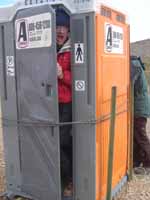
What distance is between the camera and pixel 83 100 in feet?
13.2

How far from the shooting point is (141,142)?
575 centimetres

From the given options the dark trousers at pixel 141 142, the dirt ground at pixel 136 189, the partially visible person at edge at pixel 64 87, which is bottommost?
the dirt ground at pixel 136 189

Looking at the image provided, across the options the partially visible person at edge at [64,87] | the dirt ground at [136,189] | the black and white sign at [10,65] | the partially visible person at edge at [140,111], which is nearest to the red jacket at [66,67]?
the partially visible person at edge at [64,87]

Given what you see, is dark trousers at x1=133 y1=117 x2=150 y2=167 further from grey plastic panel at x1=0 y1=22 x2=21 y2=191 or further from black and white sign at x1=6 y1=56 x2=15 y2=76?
black and white sign at x1=6 y1=56 x2=15 y2=76

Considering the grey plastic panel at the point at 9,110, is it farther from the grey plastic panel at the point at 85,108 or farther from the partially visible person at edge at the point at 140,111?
the partially visible person at edge at the point at 140,111

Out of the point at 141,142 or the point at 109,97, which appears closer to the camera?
the point at 109,97

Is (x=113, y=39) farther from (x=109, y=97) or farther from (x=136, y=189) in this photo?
(x=136, y=189)

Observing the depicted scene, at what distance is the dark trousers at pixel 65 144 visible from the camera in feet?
13.9

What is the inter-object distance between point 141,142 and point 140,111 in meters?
0.49

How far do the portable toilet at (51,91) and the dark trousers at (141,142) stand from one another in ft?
3.61

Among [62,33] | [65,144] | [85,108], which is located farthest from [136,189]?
[62,33]

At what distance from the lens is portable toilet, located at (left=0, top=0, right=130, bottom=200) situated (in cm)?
393

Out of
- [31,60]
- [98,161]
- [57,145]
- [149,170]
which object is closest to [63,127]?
[57,145]

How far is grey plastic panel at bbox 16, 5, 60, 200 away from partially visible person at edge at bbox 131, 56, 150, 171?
1.65 metres
